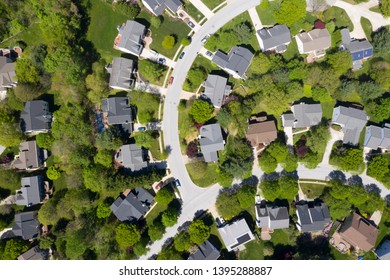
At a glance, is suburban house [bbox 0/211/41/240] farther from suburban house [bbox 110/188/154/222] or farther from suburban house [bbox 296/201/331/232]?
suburban house [bbox 296/201/331/232]

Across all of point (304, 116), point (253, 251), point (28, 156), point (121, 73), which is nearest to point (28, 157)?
point (28, 156)

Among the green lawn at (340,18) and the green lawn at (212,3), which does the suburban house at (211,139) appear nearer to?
the green lawn at (212,3)

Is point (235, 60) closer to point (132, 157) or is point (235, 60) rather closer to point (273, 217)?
point (132, 157)

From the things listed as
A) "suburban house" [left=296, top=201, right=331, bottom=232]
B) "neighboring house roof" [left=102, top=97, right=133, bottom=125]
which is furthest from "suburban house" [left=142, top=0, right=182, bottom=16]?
"suburban house" [left=296, top=201, right=331, bottom=232]

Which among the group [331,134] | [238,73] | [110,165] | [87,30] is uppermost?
[87,30]

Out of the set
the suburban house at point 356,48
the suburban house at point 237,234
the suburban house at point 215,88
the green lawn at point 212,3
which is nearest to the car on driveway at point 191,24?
the green lawn at point 212,3
